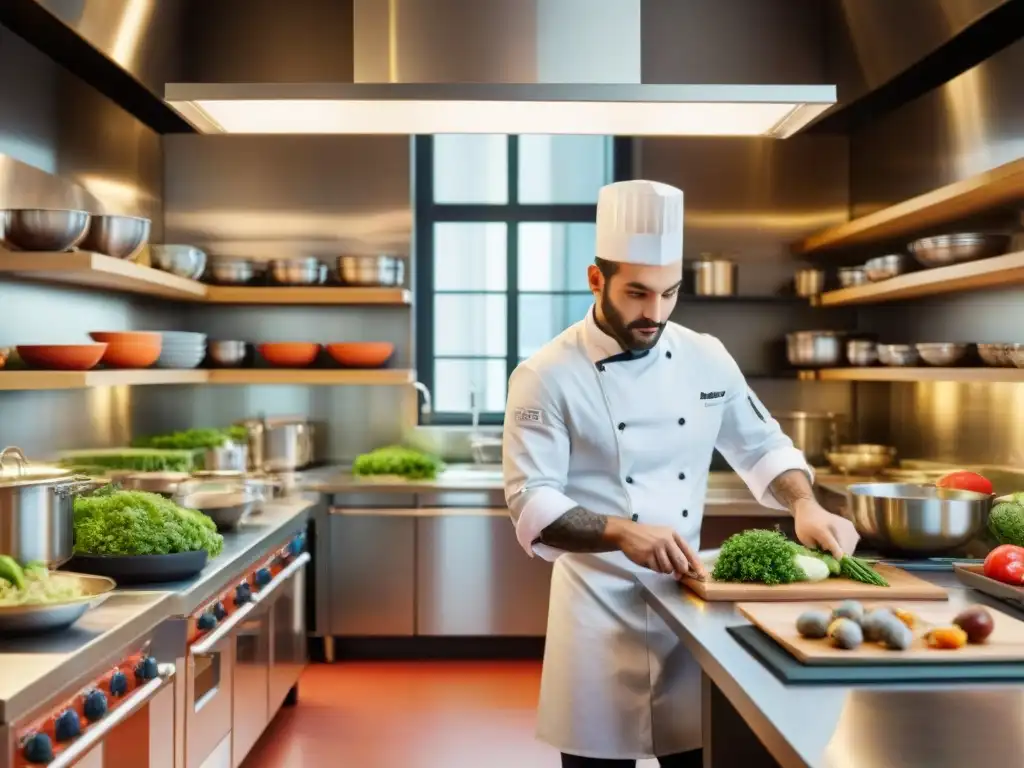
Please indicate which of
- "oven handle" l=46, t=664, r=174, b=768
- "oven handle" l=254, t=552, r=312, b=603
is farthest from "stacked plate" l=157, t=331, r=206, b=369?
"oven handle" l=46, t=664, r=174, b=768

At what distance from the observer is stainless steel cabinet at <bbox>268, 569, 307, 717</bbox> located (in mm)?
3906

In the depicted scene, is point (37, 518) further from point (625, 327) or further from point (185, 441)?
point (185, 441)

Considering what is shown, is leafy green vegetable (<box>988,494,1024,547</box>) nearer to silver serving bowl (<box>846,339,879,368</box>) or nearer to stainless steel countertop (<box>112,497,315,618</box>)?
stainless steel countertop (<box>112,497,315,618</box>)

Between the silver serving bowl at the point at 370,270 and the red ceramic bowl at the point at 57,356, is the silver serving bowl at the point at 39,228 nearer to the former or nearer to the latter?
the red ceramic bowl at the point at 57,356

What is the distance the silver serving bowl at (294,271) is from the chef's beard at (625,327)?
10.1 feet

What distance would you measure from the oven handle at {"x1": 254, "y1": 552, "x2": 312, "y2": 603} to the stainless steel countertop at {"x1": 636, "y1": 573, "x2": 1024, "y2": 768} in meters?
2.14

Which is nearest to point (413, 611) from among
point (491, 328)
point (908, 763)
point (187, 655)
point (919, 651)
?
point (491, 328)

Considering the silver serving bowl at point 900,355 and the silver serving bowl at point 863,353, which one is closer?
the silver serving bowl at point 900,355

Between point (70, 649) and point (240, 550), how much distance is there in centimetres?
121

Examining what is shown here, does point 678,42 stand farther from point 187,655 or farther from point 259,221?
point 187,655

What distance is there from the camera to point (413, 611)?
16.5 feet

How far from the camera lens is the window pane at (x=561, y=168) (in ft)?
20.5

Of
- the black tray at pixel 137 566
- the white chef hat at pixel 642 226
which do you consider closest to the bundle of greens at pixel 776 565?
the white chef hat at pixel 642 226

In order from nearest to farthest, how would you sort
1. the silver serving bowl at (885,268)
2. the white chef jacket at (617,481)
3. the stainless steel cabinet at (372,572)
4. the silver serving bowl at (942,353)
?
the white chef jacket at (617,481) < the silver serving bowl at (942,353) < the silver serving bowl at (885,268) < the stainless steel cabinet at (372,572)
